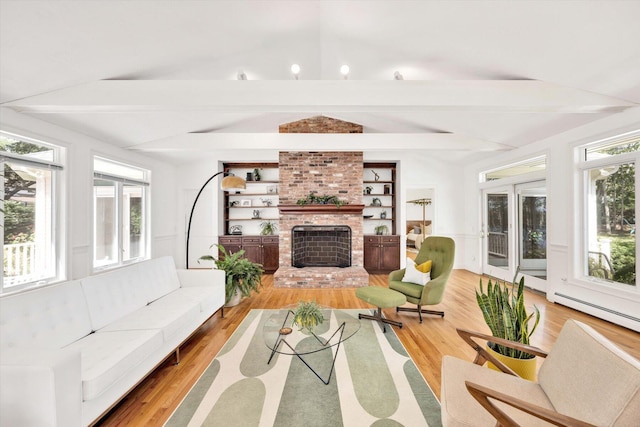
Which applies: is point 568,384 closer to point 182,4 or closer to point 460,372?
point 460,372

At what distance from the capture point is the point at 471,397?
4.45 feet

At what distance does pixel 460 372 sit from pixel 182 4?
3.26m

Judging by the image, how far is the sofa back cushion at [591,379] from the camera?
103cm

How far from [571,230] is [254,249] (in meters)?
5.53

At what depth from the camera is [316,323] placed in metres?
2.19

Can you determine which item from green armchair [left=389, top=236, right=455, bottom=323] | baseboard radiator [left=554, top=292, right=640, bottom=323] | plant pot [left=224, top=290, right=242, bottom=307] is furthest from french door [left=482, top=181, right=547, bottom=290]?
plant pot [left=224, top=290, right=242, bottom=307]

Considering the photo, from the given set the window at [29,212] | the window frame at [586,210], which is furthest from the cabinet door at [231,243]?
the window frame at [586,210]

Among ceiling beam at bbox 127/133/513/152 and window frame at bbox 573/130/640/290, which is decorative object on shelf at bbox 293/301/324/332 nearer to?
ceiling beam at bbox 127/133/513/152

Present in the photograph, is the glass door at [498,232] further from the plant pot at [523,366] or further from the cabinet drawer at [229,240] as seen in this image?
the cabinet drawer at [229,240]

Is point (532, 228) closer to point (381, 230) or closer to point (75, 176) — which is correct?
point (381, 230)

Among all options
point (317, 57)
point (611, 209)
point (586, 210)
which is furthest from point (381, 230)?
point (317, 57)

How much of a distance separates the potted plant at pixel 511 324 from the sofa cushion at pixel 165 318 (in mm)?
2453

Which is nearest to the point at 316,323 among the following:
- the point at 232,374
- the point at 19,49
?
the point at 232,374

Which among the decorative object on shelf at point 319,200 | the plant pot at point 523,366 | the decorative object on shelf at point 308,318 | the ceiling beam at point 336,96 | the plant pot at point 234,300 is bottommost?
the plant pot at point 234,300
